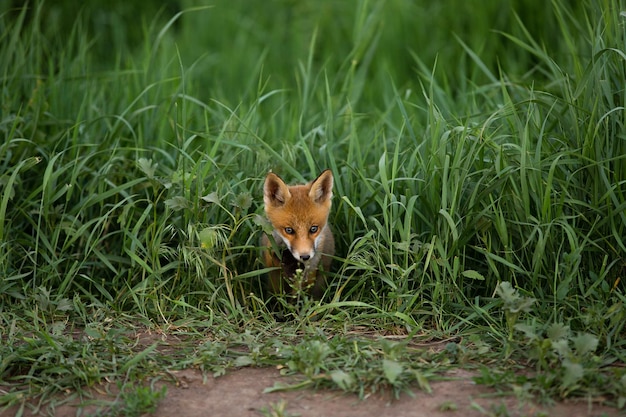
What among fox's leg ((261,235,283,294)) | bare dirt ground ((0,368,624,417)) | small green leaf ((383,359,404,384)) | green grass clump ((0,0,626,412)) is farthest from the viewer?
fox's leg ((261,235,283,294))

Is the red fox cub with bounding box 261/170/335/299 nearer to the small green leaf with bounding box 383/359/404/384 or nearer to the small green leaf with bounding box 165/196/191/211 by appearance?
the small green leaf with bounding box 165/196/191/211

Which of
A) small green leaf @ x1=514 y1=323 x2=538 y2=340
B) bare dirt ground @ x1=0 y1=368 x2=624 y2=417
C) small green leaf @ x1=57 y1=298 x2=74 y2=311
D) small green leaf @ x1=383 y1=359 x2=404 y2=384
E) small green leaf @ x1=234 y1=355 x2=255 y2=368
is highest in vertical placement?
small green leaf @ x1=514 y1=323 x2=538 y2=340

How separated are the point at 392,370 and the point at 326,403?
13.4 inches

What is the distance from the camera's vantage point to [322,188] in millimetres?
4754

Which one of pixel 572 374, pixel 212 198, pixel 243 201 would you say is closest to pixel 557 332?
pixel 572 374

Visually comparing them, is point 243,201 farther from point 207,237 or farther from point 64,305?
point 64,305

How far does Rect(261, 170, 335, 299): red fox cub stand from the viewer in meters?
4.71

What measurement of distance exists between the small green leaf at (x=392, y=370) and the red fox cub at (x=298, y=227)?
1095mm

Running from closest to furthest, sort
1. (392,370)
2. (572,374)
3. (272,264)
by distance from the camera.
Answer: (572,374) < (392,370) < (272,264)

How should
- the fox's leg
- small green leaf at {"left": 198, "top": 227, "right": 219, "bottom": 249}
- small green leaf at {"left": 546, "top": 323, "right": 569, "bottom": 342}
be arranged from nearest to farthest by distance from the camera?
1. small green leaf at {"left": 546, "top": 323, "right": 569, "bottom": 342}
2. small green leaf at {"left": 198, "top": 227, "right": 219, "bottom": 249}
3. the fox's leg

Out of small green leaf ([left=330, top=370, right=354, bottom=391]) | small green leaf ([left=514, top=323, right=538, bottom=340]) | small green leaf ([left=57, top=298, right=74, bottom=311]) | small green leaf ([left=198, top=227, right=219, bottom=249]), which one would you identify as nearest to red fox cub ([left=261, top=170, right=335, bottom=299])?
small green leaf ([left=198, top=227, right=219, bottom=249])

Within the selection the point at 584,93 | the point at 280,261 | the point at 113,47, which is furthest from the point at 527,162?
the point at 113,47

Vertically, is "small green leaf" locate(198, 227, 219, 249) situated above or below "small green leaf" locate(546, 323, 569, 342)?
above

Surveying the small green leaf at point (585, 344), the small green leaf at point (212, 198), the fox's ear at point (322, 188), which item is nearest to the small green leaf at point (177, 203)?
the small green leaf at point (212, 198)
